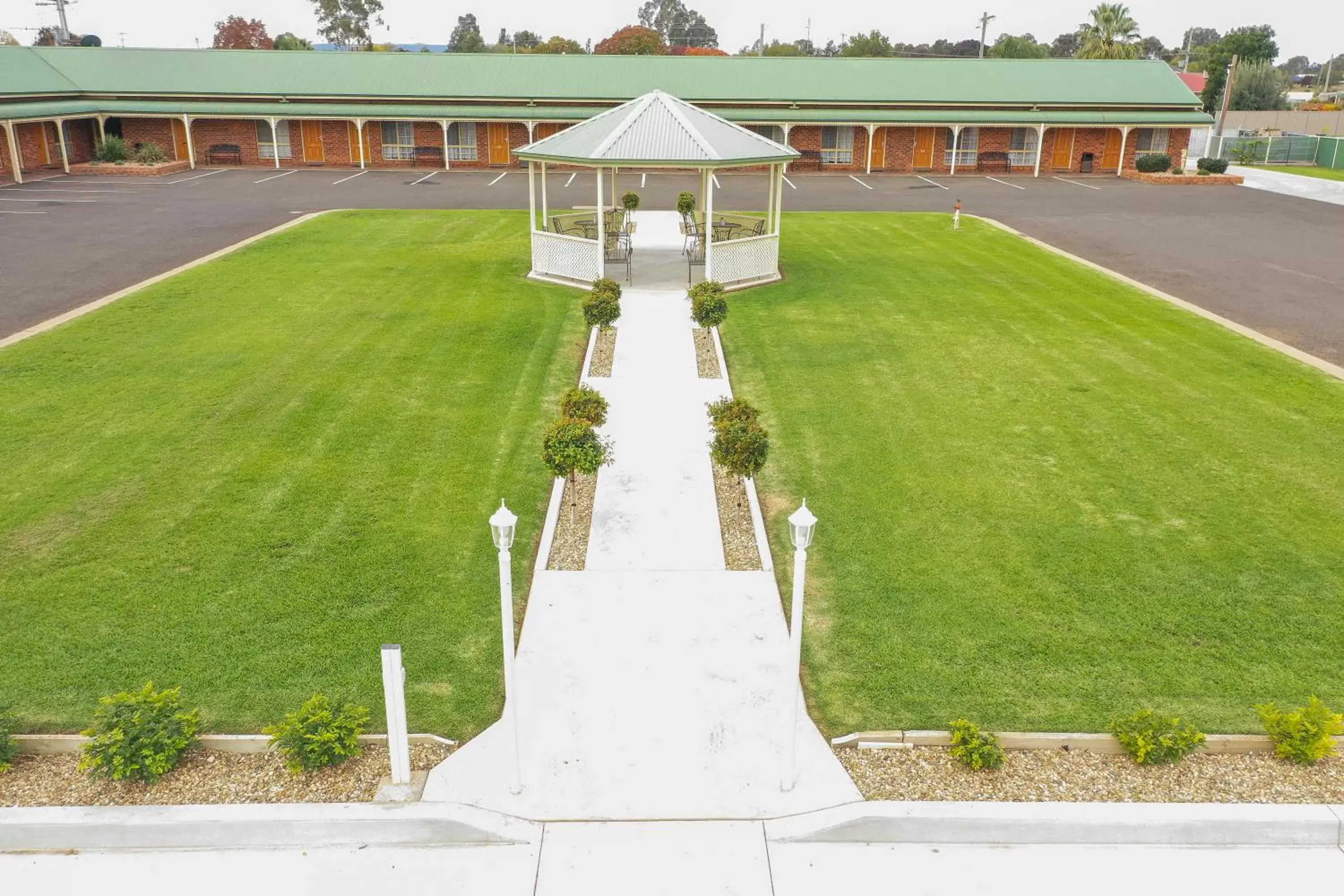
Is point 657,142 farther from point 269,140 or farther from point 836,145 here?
point 269,140

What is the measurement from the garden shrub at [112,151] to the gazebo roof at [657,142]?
27796 millimetres

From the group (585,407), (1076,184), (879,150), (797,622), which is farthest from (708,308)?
(879,150)

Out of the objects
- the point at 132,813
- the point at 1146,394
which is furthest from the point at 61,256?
the point at 1146,394

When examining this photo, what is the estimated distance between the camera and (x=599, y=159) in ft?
61.5

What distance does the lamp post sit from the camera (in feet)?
20.7

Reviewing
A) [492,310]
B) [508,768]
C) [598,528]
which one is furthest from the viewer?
[492,310]

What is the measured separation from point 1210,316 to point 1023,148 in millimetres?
29551

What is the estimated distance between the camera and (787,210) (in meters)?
32.3

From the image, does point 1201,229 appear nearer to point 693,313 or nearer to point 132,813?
point 693,313

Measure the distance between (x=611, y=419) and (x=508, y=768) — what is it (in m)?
6.98

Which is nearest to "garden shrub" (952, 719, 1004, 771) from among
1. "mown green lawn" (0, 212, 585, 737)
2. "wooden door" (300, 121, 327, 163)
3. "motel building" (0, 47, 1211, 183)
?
"mown green lawn" (0, 212, 585, 737)

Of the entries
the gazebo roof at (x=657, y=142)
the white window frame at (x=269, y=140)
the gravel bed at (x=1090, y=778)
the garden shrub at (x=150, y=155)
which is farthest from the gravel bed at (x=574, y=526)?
the white window frame at (x=269, y=140)

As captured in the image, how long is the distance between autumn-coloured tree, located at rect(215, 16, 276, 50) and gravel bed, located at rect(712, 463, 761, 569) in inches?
4156

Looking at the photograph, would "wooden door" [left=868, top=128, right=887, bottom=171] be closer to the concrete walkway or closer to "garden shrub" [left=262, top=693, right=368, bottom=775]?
the concrete walkway
